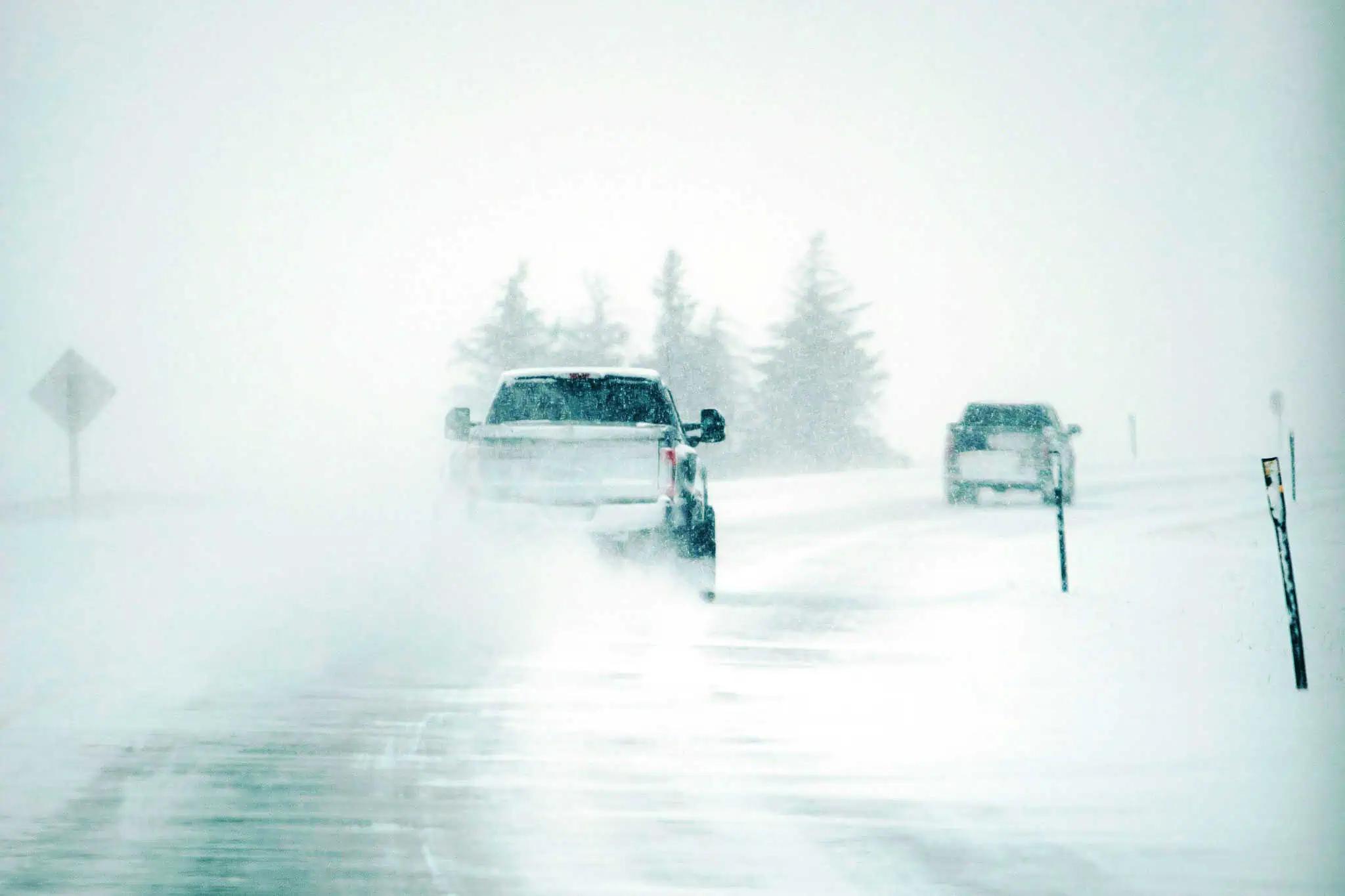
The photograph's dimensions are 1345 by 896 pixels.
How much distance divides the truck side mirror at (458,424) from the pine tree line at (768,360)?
2208 inches

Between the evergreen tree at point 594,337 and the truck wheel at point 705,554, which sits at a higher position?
the evergreen tree at point 594,337

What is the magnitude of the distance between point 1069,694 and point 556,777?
3.67m

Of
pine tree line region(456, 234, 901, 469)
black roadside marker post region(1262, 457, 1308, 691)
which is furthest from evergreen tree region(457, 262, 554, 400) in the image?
black roadside marker post region(1262, 457, 1308, 691)

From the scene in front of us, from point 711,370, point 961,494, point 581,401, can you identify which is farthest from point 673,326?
point 581,401

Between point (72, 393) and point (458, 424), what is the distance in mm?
12129

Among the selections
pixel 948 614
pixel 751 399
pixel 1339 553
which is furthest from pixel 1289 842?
pixel 751 399

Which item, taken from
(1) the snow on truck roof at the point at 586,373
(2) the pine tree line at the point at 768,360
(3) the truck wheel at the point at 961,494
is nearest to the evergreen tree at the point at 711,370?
(2) the pine tree line at the point at 768,360

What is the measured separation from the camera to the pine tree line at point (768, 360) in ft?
236

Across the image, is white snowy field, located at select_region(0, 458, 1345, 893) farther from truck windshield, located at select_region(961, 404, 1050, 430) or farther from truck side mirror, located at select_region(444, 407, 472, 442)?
truck windshield, located at select_region(961, 404, 1050, 430)

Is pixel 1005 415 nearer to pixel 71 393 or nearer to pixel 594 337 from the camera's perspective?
pixel 71 393

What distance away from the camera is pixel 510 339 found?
72.9 m

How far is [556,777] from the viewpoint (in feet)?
22.6

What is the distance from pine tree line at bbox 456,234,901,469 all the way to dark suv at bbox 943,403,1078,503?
4283 cm

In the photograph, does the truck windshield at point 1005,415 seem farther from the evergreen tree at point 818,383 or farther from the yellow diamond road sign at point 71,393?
the evergreen tree at point 818,383
